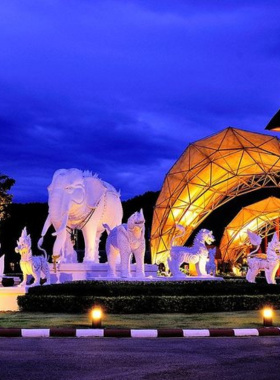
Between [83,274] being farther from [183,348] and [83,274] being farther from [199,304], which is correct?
[183,348]

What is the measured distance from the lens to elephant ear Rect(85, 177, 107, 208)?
23000mm

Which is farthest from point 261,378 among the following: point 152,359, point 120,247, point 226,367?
point 120,247

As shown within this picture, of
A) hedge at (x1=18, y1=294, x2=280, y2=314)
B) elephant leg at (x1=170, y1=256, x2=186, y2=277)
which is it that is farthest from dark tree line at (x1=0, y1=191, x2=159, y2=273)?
hedge at (x1=18, y1=294, x2=280, y2=314)

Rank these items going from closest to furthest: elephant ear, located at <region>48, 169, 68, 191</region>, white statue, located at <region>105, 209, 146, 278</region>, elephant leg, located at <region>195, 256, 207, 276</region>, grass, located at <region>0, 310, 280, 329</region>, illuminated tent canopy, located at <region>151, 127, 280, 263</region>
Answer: grass, located at <region>0, 310, 280, 329</region>, white statue, located at <region>105, 209, 146, 278</region>, elephant leg, located at <region>195, 256, 207, 276</region>, elephant ear, located at <region>48, 169, 68, 191</region>, illuminated tent canopy, located at <region>151, 127, 280, 263</region>

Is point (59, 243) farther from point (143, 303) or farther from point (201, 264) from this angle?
point (143, 303)

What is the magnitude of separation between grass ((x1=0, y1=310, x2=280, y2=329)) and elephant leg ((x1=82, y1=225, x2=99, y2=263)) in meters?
7.16

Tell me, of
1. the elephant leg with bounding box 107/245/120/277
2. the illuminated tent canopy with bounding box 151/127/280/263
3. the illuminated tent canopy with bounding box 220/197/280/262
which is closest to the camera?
the elephant leg with bounding box 107/245/120/277

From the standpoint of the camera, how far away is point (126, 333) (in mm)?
10672

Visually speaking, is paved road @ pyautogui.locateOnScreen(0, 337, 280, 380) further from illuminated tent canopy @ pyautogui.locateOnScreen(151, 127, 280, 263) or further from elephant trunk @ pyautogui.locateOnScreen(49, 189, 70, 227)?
illuminated tent canopy @ pyautogui.locateOnScreen(151, 127, 280, 263)

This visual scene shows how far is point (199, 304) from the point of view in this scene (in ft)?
51.7

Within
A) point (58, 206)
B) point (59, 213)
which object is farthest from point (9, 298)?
point (58, 206)

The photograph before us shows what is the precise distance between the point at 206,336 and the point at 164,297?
4.83 meters

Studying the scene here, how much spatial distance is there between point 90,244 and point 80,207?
4.53 feet

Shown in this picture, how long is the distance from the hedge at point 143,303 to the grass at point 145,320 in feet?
1.63
